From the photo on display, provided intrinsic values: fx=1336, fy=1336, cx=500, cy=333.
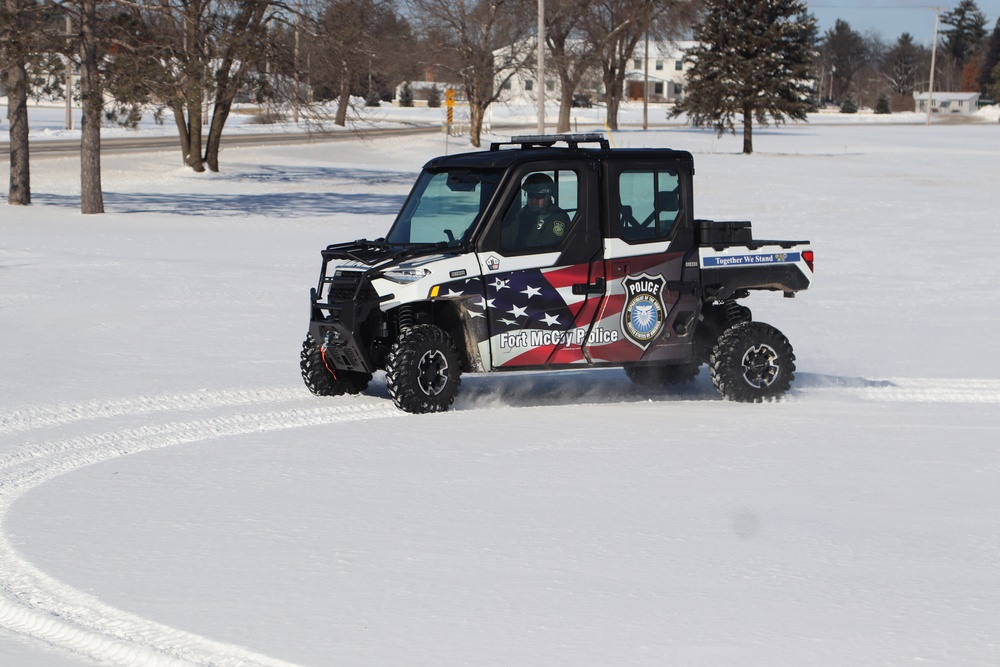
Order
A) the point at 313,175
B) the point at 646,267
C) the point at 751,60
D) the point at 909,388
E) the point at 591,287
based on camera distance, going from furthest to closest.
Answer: the point at 751,60, the point at 313,175, the point at 909,388, the point at 646,267, the point at 591,287

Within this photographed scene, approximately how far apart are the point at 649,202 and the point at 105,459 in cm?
442

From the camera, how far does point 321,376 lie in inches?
409

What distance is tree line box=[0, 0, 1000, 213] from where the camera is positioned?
25.5m

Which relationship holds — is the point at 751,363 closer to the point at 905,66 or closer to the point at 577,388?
the point at 577,388

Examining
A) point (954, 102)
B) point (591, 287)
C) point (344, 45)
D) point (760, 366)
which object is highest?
point (954, 102)

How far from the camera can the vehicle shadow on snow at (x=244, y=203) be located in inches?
1166

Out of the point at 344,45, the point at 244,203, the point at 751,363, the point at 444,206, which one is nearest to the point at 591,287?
the point at 444,206

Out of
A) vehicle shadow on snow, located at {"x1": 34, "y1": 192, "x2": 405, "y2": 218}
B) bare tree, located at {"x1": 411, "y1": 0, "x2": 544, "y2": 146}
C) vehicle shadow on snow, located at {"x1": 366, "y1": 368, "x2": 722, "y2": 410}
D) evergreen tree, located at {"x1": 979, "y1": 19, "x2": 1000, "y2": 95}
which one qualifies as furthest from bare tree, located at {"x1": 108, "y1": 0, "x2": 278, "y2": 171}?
evergreen tree, located at {"x1": 979, "y1": 19, "x2": 1000, "y2": 95}

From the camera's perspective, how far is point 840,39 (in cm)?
18700

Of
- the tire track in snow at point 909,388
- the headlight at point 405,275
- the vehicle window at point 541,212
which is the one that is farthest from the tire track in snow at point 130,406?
the tire track in snow at point 909,388

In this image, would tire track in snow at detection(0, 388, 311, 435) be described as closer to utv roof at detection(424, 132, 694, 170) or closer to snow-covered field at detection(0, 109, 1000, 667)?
snow-covered field at detection(0, 109, 1000, 667)

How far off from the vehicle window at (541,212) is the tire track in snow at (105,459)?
5.28ft

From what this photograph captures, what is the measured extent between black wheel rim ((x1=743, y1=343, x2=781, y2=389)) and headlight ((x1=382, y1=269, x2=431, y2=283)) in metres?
2.68

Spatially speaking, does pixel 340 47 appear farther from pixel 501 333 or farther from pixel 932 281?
pixel 501 333
